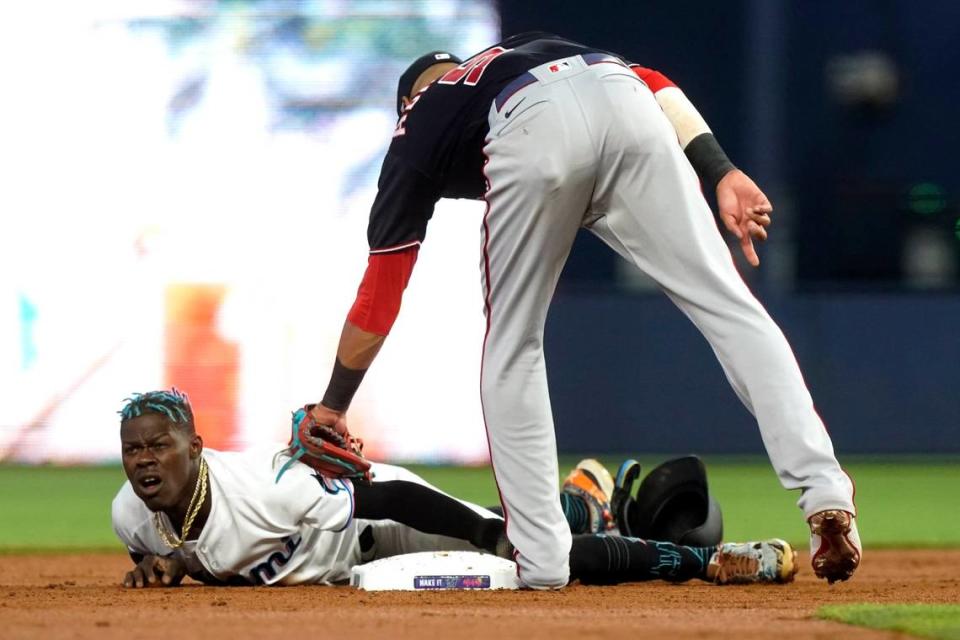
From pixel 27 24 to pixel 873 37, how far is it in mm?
5502

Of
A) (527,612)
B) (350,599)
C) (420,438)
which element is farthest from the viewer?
A: (420,438)

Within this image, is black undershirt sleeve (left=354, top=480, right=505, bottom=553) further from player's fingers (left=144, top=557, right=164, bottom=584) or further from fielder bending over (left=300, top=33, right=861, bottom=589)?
player's fingers (left=144, top=557, right=164, bottom=584)

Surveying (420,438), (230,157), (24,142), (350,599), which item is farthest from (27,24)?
(350,599)

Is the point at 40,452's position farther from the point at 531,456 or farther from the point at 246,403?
the point at 531,456

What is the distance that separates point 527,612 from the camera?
3312 millimetres

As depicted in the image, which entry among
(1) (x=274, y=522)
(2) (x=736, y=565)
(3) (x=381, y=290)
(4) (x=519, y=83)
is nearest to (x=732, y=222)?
(4) (x=519, y=83)

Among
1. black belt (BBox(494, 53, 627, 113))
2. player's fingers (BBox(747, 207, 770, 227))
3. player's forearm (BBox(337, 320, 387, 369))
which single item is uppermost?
black belt (BBox(494, 53, 627, 113))

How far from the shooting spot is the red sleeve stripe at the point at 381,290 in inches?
144

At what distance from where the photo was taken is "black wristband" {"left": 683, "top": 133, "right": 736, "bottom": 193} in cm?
353

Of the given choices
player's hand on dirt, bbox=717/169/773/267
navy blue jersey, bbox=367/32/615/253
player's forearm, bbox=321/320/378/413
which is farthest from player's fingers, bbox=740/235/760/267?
player's forearm, bbox=321/320/378/413

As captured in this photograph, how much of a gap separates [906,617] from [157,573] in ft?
6.34

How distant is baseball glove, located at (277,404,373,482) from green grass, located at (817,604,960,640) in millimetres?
1250

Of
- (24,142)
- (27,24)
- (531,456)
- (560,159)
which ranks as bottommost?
(531,456)

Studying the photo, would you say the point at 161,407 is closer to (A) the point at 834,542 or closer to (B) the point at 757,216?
(B) the point at 757,216
